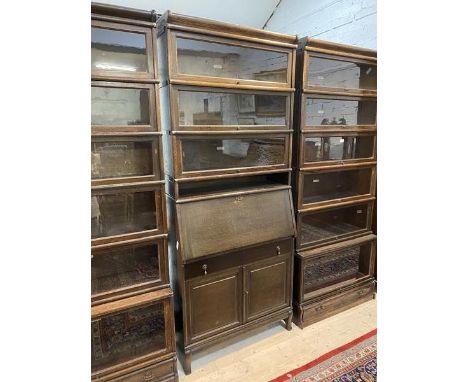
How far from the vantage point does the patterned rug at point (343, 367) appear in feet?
5.77

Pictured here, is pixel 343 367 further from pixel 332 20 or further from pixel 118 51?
pixel 332 20

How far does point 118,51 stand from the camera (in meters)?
1.49

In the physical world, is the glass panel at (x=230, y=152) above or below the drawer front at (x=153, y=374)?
above

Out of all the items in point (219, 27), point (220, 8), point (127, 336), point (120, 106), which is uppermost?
point (220, 8)

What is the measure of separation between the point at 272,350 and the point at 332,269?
0.86 meters

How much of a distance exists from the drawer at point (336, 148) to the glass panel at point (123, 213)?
1.05m

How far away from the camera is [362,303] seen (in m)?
2.53

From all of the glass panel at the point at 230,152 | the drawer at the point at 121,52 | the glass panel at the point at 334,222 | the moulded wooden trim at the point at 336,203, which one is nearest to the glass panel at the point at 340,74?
the glass panel at the point at 230,152

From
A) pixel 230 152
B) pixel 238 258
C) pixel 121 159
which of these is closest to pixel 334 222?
pixel 238 258

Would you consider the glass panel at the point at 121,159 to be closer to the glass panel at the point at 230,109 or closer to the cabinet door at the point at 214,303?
the glass panel at the point at 230,109

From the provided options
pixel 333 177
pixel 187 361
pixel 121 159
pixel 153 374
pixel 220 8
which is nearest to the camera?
pixel 121 159
